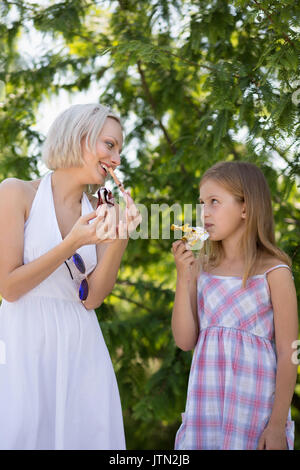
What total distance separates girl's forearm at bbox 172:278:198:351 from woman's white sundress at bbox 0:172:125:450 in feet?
1.09

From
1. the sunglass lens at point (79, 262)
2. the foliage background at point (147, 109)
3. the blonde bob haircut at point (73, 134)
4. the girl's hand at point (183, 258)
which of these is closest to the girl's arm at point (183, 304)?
the girl's hand at point (183, 258)

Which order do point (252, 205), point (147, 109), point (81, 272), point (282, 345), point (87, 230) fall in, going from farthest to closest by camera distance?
point (147, 109) → point (252, 205) → point (81, 272) → point (282, 345) → point (87, 230)

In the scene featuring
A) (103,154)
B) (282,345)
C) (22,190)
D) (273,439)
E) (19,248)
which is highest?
(103,154)

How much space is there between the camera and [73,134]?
231 cm

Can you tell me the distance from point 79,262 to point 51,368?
417 millimetres

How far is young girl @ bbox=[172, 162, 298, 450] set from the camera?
7.09 feet

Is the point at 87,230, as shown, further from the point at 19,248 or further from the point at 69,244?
the point at 19,248

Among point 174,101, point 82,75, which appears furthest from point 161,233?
point 82,75

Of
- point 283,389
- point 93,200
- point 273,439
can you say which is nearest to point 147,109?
point 93,200

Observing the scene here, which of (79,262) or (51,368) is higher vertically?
(79,262)

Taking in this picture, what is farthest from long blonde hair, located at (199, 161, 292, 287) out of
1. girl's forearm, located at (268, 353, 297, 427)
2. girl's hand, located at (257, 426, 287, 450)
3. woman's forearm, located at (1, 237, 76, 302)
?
woman's forearm, located at (1, 237, 76, 302)

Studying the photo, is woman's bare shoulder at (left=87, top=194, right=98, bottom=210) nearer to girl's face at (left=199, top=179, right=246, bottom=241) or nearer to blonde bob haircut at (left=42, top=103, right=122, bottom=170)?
blonde bob haircut at (left=42, top=103, right=122, bottom=170)

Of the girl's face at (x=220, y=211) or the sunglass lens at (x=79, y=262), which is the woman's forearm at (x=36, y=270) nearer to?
the sunglass lens at (x=79, y=262)
